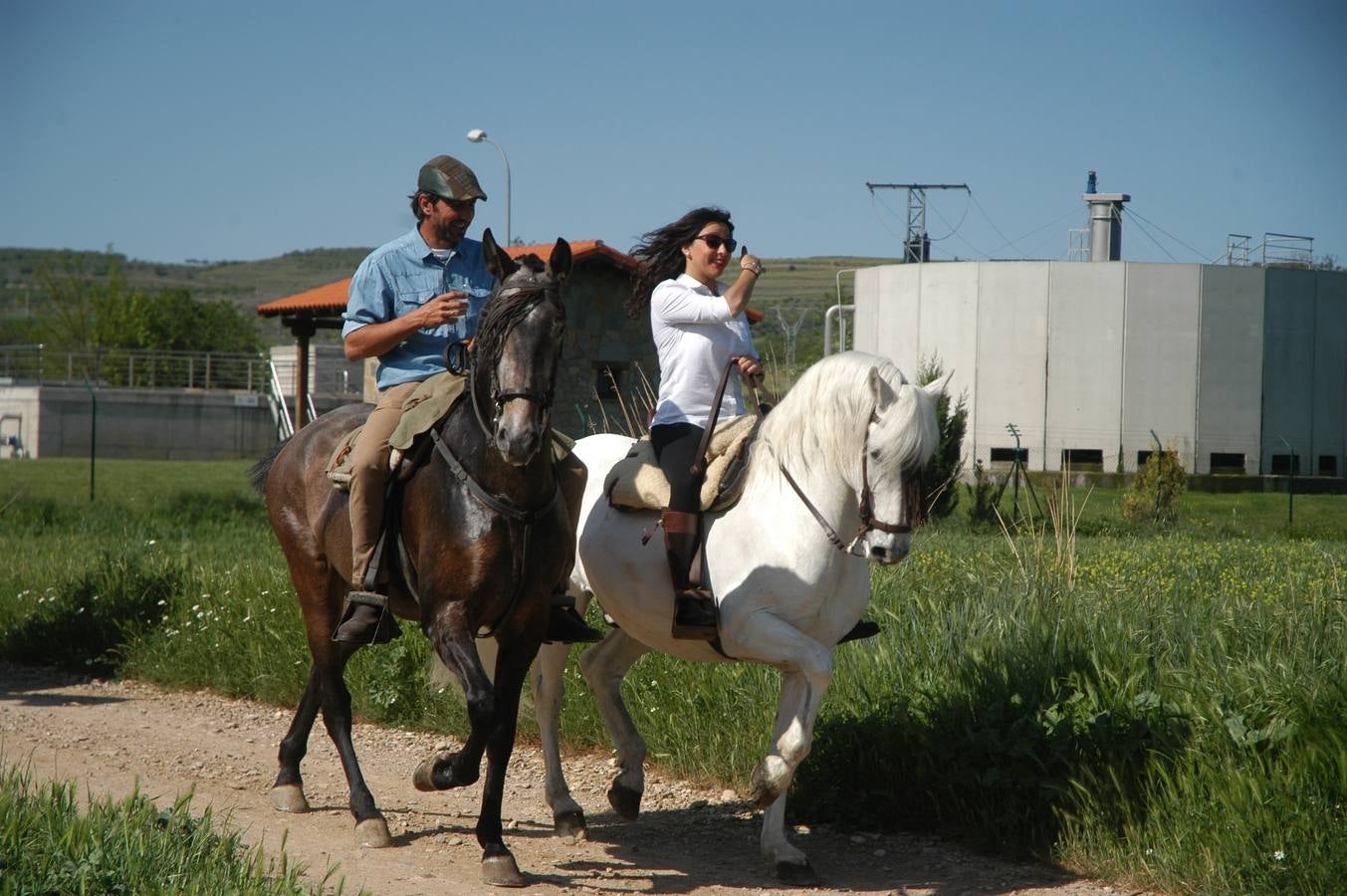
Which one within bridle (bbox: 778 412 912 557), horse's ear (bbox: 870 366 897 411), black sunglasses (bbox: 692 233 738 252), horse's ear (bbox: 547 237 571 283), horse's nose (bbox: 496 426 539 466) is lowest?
bridle (bbox: 778 412 912 557)

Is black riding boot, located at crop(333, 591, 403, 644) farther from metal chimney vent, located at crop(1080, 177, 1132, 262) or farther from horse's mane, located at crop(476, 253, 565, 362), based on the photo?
metal chimney vent, located at crop(1080, 177, 1132, 262)

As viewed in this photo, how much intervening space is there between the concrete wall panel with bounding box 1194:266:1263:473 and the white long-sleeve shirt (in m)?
29.6

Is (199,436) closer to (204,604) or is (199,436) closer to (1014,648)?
(204,604)

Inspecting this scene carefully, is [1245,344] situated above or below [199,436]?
above

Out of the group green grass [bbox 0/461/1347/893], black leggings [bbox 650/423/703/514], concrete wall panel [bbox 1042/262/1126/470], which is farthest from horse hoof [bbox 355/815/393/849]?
concrete wall panel [bbox 1042/262/1126/470]

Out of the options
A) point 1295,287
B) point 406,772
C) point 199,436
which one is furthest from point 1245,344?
point 199,436

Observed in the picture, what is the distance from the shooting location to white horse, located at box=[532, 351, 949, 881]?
5281 mm

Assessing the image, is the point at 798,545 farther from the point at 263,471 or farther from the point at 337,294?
the point at 337,294

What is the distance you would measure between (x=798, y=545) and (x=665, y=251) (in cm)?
171

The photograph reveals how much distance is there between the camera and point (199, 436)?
51.5m

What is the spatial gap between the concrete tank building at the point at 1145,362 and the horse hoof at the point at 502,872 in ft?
93.1

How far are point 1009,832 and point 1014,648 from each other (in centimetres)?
93

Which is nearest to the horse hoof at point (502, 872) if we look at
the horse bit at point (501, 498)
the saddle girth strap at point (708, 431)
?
the horse bit at point (501, 498)

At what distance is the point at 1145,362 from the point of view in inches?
1291
